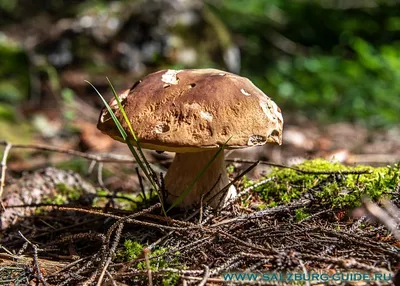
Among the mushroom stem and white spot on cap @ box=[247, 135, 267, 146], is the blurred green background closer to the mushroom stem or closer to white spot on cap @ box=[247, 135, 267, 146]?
the mushroom stem

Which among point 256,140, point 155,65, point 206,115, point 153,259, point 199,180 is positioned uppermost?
point 206,115

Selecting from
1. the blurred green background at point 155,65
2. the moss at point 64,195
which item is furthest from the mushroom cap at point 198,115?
the blurred green background at point 155,65

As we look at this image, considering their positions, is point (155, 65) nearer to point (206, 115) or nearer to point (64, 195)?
point (64, 195)

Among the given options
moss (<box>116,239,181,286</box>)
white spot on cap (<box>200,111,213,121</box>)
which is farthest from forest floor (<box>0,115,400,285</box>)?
white spot on cap (<box>200,111,213,121</box>)

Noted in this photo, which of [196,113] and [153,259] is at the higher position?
[196,113]

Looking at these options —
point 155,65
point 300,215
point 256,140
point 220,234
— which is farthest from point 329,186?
point 155,65

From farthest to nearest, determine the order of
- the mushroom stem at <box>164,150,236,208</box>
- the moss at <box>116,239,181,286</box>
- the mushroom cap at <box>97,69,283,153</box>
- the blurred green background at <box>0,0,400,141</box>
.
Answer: the blurred green background at <box>0,0,400,141</box>, the mushroom stem at <box>164,150,236,208</box>, the mushroom cap at <box>97,69,283,153</box>, the moss at <box>116,239,181,286</box>

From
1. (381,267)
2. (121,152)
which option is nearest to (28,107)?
(121,152)

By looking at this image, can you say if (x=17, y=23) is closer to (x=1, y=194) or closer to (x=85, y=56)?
(x=85, y=56)
